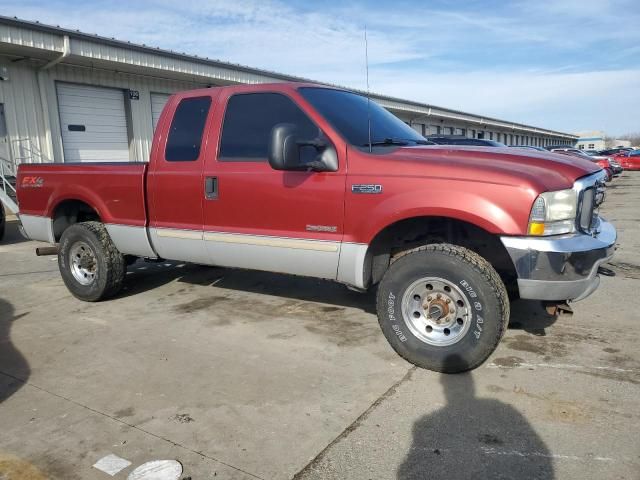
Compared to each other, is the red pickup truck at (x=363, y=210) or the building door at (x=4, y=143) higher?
the building door at (x=4, y=143)

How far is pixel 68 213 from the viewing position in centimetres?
582

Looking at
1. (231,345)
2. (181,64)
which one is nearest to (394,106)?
(181,64)

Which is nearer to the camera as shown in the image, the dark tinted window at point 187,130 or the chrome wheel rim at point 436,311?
the chrome wheel rim at point 436,311

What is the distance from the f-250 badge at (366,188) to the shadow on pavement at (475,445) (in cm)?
149

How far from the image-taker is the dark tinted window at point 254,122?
4.15 metres

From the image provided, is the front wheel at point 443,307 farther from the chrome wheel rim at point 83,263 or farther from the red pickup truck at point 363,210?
the chrome wheel rim at point 83,263

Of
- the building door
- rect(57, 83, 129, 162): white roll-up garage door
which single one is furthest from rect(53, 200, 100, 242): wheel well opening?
rect(57, 83, 129, 162): white roll-up garage door

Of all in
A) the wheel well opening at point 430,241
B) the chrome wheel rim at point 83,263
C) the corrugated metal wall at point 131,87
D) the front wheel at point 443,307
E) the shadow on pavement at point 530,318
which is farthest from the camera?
the corrugated metal wall at point 131,87

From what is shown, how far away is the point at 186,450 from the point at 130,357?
1.51 metres

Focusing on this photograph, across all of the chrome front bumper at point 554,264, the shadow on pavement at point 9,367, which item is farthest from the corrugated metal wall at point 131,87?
the chrome front bumper at point 554,264

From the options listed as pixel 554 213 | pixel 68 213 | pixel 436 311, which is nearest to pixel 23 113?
pixel 68 213

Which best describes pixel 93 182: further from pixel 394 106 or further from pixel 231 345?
pixel 394 106

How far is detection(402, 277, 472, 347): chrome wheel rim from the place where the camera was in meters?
3.49

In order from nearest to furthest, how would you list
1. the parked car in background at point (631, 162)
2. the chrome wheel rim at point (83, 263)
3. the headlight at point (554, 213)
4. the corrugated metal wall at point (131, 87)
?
the headlight at point (554, 213), the chrome wheel rim at point (83, 263), the corrugated metal wall at point (131, 87), the parked car in background at point (631, 162)
